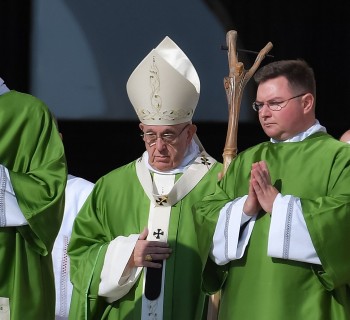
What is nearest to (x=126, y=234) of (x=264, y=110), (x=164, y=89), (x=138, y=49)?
(x=164, y=89)

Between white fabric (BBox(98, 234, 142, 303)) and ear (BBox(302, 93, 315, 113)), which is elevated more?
ear (BBox(302, 93, 315, 113))

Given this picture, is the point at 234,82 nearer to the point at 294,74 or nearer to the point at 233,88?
the point at 233,88

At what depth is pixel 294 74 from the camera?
22.7ft

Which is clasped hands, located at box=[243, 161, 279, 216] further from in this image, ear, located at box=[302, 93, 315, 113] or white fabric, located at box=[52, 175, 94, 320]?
white fabric, located at box=[52, 175, 94, 320]

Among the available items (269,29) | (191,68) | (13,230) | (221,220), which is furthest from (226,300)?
(269,29)

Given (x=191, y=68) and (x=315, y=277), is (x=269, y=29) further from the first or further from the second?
(x=315, y=277)

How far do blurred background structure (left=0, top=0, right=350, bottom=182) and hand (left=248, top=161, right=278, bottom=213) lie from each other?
376 centimetres

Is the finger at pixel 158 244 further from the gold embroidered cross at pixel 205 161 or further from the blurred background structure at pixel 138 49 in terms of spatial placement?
the blurred background structure at pixel 138 49

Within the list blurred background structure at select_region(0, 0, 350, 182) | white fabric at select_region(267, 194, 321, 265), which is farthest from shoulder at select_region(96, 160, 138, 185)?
blurred background structure at select_region(0, 0, 350, 182)

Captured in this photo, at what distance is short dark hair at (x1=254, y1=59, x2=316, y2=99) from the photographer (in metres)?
6.89

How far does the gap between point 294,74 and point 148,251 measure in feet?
3.92

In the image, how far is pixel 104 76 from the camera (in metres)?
10.5

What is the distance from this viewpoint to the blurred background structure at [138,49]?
10.4m

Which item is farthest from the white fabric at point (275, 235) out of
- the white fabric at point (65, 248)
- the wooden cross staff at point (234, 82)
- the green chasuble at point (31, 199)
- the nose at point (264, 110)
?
the white fabric at point (65, 248)
